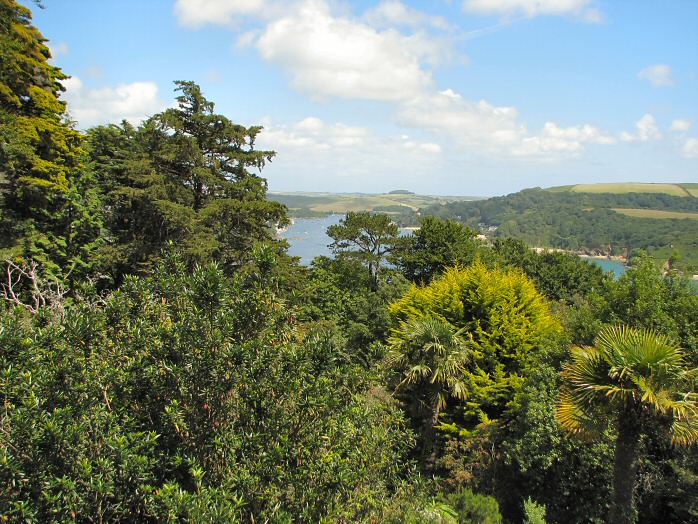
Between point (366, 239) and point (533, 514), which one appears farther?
point (366, 239)

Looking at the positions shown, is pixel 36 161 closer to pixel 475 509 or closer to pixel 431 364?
pixel 431 364

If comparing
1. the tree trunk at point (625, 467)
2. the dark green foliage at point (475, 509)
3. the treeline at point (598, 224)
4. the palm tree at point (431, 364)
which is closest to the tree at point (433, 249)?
the palm tree at point (431, 364)

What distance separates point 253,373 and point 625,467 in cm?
669

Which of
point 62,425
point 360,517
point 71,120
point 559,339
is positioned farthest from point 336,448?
point 71,120

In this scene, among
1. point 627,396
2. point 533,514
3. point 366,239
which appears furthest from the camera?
point 366,239

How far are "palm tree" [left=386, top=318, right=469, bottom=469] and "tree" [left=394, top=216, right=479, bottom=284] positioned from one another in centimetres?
1718

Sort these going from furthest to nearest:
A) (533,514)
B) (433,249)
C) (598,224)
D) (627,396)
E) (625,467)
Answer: (598,224)
(433,249)
(533,514)
(625,467)
(627,396)

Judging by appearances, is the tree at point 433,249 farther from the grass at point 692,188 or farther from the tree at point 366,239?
the grass at point 692,188

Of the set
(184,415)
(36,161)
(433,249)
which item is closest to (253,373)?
(184,415)

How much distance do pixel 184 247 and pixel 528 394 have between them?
46.8 feet

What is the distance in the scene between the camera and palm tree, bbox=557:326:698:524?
653cm

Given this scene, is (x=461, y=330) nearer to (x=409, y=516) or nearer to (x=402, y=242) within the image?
(x=409, y=516)

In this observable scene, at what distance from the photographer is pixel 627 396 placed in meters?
6.64

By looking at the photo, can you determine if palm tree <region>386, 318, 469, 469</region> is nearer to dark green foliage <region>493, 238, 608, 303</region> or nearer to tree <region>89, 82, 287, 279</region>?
tree <region>89, 82, 287, 279</region>
